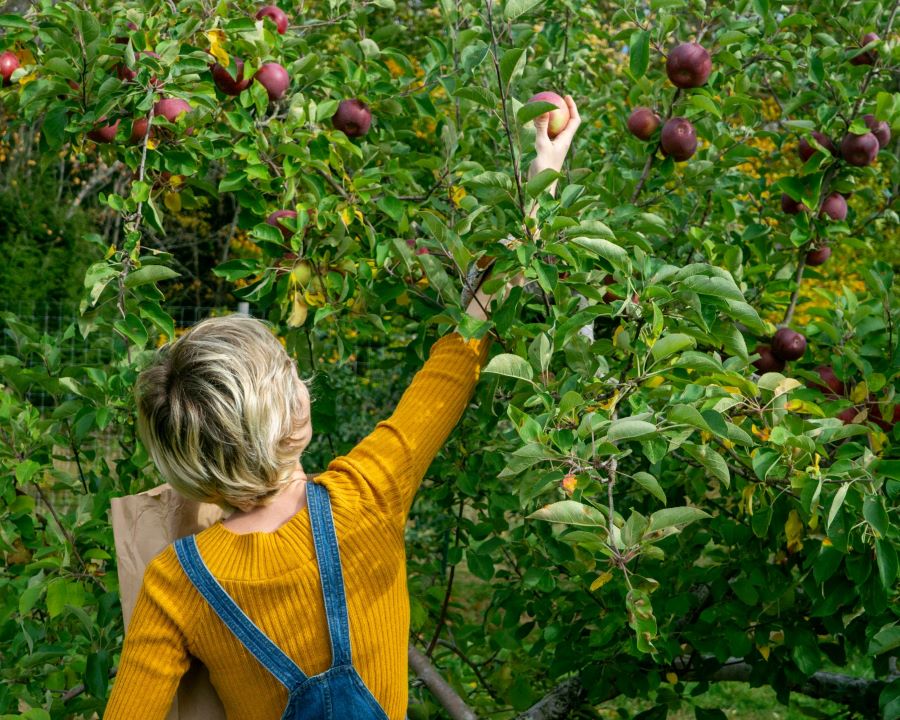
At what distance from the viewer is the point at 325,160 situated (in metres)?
2.08

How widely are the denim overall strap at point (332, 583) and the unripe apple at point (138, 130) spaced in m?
1.01

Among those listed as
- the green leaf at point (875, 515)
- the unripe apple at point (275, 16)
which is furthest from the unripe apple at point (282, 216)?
the green leaf at point (875, 515)

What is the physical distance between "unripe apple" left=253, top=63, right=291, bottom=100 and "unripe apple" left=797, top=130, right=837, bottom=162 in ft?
3.48

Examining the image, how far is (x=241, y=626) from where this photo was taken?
131 centimetres

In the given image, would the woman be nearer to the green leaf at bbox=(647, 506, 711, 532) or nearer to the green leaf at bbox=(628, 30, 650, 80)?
the green leaf at bbox=(647, 506, 711, 532)

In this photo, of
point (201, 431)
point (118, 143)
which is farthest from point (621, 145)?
point (201, 431)

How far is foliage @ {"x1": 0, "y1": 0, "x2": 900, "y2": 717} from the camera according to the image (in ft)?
5.05

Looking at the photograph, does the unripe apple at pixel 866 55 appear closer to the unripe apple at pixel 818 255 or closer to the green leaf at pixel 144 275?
the unripe apple at pixel 818 255

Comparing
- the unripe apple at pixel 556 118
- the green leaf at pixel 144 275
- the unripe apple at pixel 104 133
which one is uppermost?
the unripe apple at pixel 556 118

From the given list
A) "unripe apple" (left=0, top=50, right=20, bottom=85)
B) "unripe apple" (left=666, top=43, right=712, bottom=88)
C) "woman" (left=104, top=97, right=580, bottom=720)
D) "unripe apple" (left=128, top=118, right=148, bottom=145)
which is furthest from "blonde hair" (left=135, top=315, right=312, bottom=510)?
"unripe apple" (left=0, top=50, right=20, bottom=85)

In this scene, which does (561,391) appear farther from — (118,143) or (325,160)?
(118,143)

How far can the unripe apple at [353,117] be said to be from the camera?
2256mm

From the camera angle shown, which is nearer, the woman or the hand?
the woman

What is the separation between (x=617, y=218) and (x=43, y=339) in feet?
3.90
